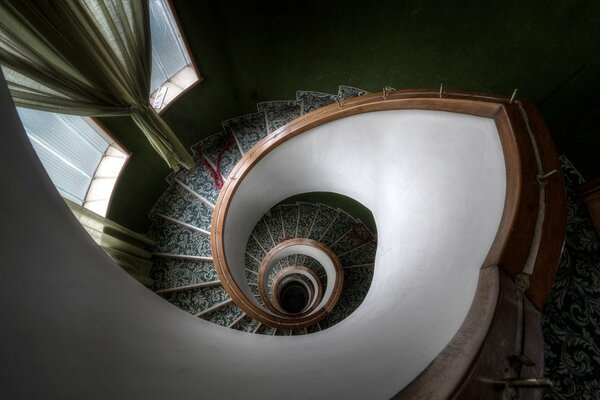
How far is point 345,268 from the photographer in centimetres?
471

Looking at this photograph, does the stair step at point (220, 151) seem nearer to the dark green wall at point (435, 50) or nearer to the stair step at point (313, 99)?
the dark green wall at point (435, 50)

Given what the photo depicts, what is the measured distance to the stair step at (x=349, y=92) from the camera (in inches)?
115

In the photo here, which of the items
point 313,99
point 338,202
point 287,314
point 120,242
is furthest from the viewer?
point 287,314

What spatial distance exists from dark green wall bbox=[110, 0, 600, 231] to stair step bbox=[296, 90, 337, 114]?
3.2 inches

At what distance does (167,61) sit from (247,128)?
1.12 m

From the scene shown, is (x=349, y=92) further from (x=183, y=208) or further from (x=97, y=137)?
(x=97, y=137)

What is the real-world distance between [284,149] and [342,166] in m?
0.56

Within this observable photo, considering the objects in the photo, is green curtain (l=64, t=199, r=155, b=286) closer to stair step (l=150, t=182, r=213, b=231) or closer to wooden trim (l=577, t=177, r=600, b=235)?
stair step (l=150, t=182, r=213, b=231)

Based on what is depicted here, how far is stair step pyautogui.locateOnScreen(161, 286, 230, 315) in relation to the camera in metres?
3.01

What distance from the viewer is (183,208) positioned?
333 centimetres

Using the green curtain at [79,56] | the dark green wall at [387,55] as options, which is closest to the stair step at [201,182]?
the dark green wall at [387,55]

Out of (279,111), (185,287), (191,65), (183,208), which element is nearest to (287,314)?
(185,287)

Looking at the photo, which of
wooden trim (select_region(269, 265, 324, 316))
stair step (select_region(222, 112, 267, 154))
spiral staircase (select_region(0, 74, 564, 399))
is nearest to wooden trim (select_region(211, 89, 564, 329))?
spiral staircase (select_region(0, 74, 564, 399))

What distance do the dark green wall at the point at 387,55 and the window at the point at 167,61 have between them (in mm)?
111
